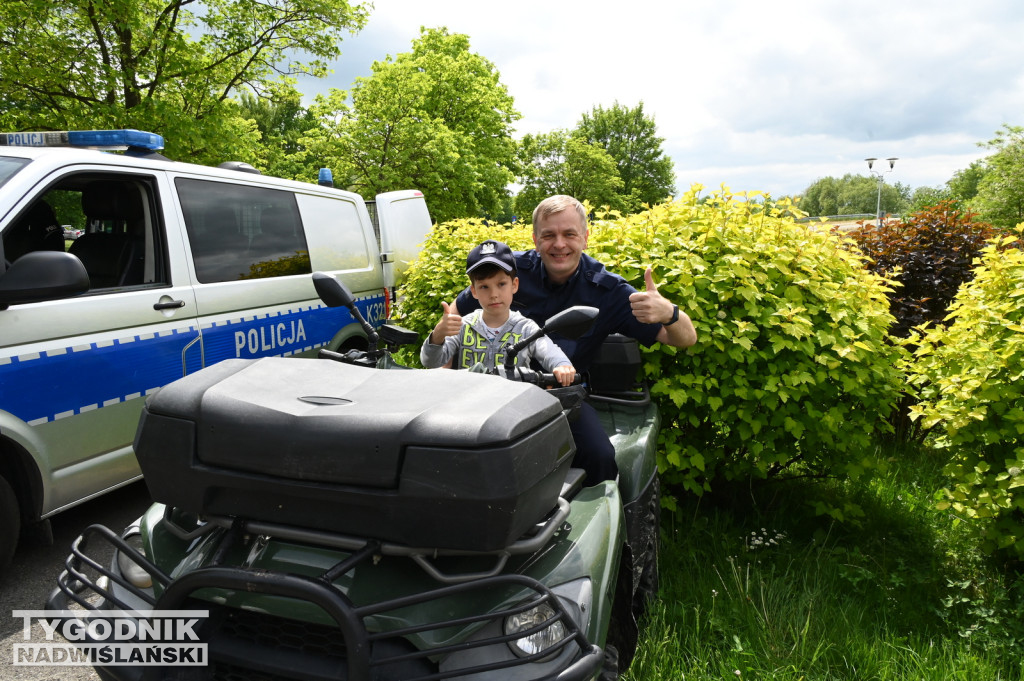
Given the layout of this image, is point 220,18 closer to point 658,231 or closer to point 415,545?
point 658,231

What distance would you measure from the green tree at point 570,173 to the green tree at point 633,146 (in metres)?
3.68

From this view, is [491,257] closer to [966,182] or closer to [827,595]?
[827,595]

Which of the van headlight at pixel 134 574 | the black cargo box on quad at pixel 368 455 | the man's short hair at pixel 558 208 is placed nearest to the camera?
the black cargo box on quad at pixel 368 455

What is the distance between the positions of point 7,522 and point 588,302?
2.76m

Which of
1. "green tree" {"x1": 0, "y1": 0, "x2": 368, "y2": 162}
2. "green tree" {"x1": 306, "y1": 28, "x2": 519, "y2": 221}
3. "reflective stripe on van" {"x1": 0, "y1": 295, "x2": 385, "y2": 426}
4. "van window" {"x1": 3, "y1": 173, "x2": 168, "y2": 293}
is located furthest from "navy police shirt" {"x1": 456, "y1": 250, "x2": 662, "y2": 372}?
"green tree" {"x1": 306, "y1": 28, "x2": 519, "y2": 221}

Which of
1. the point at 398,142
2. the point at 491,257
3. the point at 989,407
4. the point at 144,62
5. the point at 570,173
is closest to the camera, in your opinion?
the point at 491,257

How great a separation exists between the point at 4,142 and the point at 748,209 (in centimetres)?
415

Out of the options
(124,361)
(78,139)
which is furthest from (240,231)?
(124,361)

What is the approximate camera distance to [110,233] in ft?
12.6

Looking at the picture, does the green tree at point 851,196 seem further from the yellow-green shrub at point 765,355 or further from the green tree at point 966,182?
the yellow-green shrub at point 765,355

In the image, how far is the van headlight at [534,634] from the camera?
4.78 ft

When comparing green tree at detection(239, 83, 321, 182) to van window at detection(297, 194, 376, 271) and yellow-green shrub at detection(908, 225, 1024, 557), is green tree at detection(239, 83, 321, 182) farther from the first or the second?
yellow-green shrub at detection(908, 225, 1024, 557)

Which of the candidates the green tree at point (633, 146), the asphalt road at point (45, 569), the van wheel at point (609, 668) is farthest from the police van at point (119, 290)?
the green tree at point (633, 146)

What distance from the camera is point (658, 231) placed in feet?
11.8
